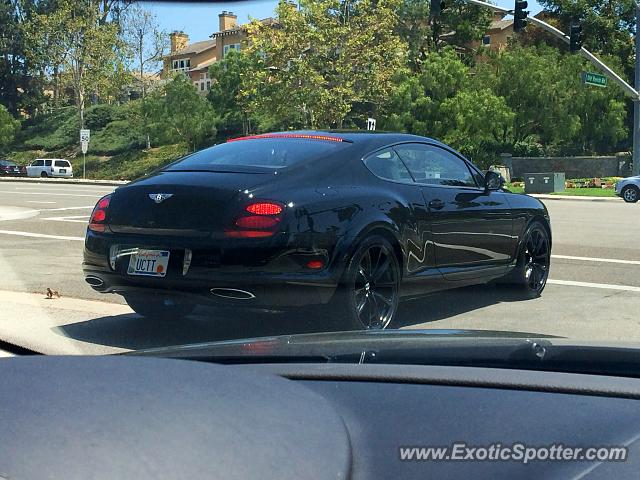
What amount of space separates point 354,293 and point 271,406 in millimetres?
4327

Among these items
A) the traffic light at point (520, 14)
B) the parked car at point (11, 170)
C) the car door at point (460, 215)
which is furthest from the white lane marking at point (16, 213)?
the parked car at point (11, 170)

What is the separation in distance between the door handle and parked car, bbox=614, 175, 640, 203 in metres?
21.1

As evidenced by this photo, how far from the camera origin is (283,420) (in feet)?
5.03

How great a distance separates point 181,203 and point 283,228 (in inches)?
30.7

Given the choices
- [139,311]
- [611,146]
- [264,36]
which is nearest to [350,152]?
[139,311]

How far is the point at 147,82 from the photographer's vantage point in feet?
202

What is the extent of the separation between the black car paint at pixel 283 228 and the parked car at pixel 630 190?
21.1m

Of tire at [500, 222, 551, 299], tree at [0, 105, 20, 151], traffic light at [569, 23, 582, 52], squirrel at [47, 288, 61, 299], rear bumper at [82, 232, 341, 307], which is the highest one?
traffic light at [569, 23, 582, 52]

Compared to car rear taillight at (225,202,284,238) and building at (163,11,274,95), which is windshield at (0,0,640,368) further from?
building at (163,11,274,95)

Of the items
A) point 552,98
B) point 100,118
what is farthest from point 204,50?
point 552,98

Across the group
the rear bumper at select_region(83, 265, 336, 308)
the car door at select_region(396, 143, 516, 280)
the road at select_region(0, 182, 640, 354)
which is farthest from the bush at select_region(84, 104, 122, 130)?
the rear bumper at select_region(83, 265, 336, 308)

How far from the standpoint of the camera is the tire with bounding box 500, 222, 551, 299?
8086 mm

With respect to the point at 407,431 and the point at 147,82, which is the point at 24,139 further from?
the point at 407,431

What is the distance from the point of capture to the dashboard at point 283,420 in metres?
1.32
